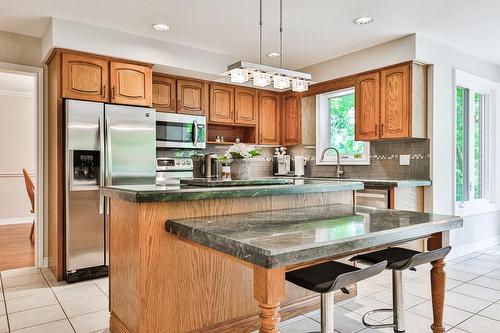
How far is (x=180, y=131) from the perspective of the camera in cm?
448

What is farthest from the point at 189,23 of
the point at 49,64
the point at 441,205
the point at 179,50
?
the point at 441,205

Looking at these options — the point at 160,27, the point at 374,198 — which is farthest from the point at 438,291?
the point at 160,27

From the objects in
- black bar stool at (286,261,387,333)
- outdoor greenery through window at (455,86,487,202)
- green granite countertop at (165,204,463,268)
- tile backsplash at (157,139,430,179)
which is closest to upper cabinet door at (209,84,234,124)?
tile backsplash at (157,139,430,179)

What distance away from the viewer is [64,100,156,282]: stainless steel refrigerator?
3500mm

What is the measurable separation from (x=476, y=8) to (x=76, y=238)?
14.3 ft

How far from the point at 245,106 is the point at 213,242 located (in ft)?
12.8

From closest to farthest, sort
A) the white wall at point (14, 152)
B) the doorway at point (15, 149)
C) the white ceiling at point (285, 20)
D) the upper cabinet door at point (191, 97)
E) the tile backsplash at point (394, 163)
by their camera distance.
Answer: the white ceiling at point (285, 20)
the tile backsplash at point (394, 163)
the upper cabinet door at point (191, 97)
the doorway at point (15, 149)
the white wall at point (14, 152)

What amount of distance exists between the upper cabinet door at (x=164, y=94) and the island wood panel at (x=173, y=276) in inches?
90.2

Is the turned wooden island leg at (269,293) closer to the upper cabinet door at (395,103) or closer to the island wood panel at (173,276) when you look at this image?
the island wood panel at (173,276)

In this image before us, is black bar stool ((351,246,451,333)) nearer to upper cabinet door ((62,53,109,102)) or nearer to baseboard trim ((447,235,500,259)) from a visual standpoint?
baseboard trim ((447,235,500,259))

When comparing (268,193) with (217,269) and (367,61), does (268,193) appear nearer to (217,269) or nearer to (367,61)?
(217,269)

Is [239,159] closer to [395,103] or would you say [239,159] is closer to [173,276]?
[173,276]

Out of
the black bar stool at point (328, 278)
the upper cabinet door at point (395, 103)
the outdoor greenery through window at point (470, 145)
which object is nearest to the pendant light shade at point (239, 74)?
the black bar stool at point (328, 278)

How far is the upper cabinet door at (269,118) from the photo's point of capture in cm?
548
